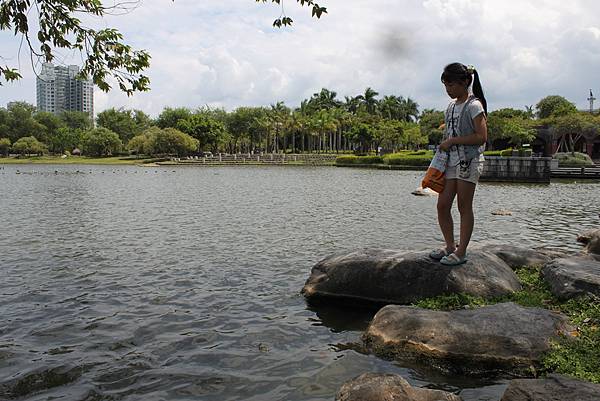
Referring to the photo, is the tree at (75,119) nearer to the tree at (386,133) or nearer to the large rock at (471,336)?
the tree at (386,133)

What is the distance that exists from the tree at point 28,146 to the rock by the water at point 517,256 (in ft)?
407

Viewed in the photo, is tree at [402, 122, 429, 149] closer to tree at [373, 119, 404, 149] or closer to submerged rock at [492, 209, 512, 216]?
tree at [373, 119, 404, 149]

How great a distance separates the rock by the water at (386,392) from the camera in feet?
14.7

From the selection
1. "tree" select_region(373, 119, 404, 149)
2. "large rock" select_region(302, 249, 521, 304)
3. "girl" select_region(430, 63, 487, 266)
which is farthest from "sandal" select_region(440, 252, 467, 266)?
"tree" select_region(373, 119, 404, 149)

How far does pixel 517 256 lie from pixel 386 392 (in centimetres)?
656

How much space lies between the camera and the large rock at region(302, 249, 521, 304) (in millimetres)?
7730

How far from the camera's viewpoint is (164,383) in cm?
554

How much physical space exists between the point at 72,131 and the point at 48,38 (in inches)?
5367

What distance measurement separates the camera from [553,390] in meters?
4.28

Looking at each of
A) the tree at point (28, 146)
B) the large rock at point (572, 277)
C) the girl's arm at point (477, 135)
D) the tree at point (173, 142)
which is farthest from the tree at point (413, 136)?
the girl's arm at point (477, 135)

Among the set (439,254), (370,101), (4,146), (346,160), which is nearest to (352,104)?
(370,101)

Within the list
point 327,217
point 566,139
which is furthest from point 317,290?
point 566,139

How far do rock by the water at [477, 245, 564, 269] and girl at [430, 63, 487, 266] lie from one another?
2.65 metres

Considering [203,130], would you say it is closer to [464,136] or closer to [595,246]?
[595,246]
